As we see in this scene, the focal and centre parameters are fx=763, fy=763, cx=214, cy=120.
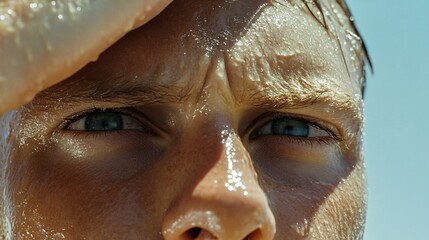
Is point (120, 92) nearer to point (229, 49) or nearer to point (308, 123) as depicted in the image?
point (229, 49)

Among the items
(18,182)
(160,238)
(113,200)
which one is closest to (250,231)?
(160,238)

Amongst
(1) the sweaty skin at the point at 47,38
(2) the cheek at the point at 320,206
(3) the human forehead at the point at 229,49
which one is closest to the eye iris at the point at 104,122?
(3) the human forehead at the point at 229,49

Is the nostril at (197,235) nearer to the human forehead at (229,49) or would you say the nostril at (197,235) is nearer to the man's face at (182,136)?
the man's face at (182,136)

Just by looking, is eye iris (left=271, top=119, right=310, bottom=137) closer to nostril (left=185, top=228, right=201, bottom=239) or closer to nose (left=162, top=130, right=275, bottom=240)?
nose (left=162, top=130, right=275, bottom=240)

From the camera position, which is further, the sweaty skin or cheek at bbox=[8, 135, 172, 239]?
cheek at bbox=[8, 135, 172, 239]

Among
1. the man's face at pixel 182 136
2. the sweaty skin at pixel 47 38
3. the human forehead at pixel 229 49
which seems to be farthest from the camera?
the human forehead at pixel 229 49

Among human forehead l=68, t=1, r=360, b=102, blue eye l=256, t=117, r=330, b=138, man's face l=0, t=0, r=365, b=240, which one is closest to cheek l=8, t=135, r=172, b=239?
man's face l=0, t=0, r=365, b=240

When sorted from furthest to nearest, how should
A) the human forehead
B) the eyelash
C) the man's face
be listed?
Answer: 1. the eyelash
2. the human forehead
3. the man's face
